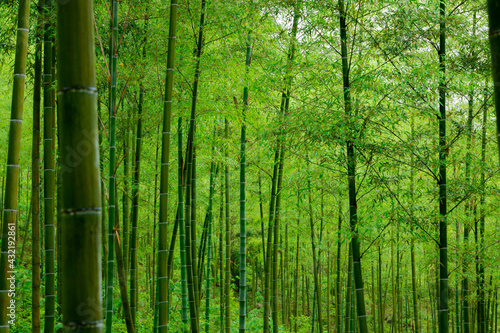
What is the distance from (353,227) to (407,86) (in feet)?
5.05

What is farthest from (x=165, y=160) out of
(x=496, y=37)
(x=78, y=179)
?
(x=496, y=37)

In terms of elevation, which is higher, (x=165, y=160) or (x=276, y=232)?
(x=165, y=160)

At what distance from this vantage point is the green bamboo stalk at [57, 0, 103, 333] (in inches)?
50.3

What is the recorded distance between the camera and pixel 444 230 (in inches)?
175

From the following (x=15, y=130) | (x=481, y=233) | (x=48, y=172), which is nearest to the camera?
(x=15, y=130)

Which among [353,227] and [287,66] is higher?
[287,66]

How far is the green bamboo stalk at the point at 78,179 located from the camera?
1.28m

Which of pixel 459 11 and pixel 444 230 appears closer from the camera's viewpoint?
pixel 444 230

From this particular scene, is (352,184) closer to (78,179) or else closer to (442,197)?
(442,197)

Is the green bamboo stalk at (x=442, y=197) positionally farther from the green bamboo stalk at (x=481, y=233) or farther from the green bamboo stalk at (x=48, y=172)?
the green bamboo stalk at (x=48, y=172)

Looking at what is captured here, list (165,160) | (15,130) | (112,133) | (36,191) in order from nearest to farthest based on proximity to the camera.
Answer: (15,130), (165,160), (112,133), (36,191)

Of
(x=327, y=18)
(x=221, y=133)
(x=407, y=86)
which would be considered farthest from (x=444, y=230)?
(x=221, y=133)

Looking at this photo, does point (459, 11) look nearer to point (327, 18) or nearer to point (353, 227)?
point (327, 18)

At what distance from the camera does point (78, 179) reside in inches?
50.6
